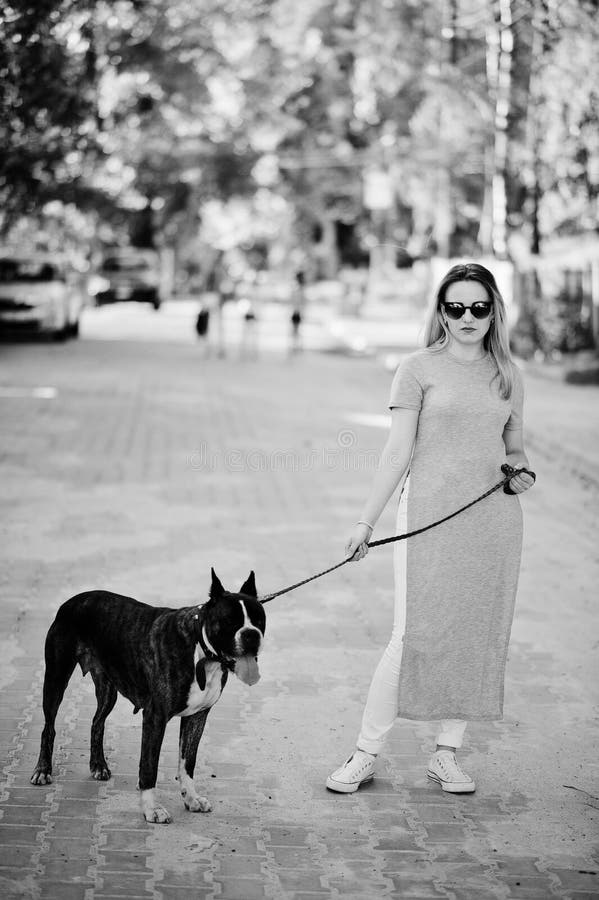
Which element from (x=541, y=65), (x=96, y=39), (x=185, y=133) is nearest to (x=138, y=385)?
(x=541, y=65)

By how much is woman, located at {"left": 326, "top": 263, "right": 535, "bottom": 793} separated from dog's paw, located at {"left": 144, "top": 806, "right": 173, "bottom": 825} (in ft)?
2.89

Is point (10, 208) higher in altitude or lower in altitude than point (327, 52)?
lower

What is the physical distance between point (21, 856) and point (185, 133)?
51.8m

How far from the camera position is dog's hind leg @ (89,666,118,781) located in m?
5.28

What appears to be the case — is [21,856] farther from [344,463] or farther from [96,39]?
[96,39]

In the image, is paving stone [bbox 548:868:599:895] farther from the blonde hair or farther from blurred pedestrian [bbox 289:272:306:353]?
blurred pedestrian [bbox 289:272:306:353]

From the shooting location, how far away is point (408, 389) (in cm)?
507

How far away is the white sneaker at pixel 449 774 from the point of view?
5270 mm

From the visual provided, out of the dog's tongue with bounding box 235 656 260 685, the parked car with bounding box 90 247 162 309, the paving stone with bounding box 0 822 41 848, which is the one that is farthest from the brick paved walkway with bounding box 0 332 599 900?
the parked car with bounding box 90 247 162 309

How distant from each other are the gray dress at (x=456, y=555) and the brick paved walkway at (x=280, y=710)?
1.60ft

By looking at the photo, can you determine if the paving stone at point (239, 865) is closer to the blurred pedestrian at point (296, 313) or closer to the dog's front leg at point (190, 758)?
the dog's front leg at point (190, 758)

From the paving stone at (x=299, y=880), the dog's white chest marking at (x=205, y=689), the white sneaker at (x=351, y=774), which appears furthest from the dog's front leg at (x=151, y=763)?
the white sneaker at (x=351, y=774)

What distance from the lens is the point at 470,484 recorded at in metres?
5.07

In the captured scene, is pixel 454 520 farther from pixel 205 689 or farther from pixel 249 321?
pixel 249 321
